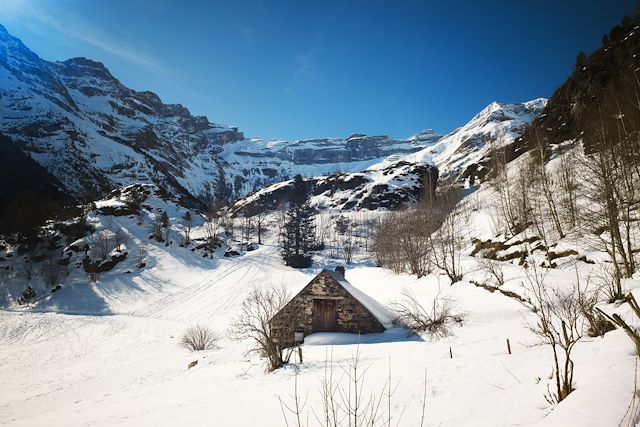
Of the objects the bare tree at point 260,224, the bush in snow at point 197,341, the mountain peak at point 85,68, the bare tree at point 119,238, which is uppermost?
the mountain peak at point 85,68

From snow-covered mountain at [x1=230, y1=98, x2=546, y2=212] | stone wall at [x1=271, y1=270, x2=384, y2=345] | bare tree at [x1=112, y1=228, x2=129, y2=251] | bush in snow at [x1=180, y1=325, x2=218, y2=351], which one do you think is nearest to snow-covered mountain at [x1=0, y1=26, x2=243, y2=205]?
snow-covered mountain at [x1=230, y1=98, x2=546, y2=212]

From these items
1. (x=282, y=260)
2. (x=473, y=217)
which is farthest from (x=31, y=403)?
(x=473, y=217)

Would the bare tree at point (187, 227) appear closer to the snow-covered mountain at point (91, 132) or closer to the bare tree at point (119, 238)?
the bare tree at point (119, 238)

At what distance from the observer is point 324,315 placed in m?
20.8

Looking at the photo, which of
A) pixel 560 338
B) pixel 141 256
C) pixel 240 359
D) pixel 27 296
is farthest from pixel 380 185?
pixel 560 338

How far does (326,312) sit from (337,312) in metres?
0.74

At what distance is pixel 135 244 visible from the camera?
2093 inches

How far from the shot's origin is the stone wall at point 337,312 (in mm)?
20219

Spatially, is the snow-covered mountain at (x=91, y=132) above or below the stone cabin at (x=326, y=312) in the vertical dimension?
above

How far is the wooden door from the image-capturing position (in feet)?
67.5

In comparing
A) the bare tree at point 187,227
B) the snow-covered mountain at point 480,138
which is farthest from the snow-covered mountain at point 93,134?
the snow-covered mountain at point 480,138

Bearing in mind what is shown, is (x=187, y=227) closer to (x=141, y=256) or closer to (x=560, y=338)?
(x=141, y=256)

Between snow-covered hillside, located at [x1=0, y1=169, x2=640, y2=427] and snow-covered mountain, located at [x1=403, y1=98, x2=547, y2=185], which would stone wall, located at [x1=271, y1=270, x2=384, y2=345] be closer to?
snow-covered hillside, located at [x1=0, y1=169, x2=640, y2=427]

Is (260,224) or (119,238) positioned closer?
(119,238)
